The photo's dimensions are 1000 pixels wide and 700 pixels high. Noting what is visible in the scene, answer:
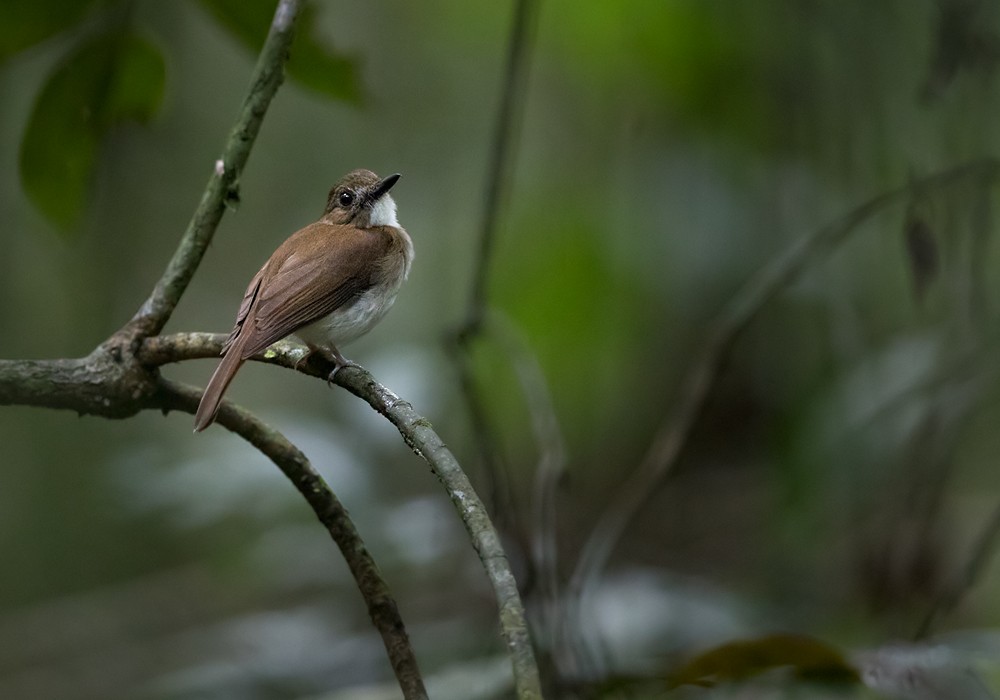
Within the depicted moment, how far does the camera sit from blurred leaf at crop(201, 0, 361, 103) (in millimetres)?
2312

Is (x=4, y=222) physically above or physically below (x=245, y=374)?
above

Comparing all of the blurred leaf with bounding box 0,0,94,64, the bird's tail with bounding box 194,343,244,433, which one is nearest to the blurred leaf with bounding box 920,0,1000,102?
the bird's tail with bounding box 194,343,244,433

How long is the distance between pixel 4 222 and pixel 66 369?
8.42ft

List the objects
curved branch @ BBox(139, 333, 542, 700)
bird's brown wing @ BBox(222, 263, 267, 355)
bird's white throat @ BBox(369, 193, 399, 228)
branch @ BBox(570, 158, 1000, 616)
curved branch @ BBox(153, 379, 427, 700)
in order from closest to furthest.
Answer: curved branch @ BBox(139, 333, 542, 700) < curved branch @ BBox(153, 379, 427, 700) < bird's brown wing @ BBox(222, 263, 267, 355) < branch @ BBox(570, 158, 1000, 616) < bird's white throat @ BBox(369, 193, 399, 228)

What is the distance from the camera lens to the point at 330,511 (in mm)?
1933

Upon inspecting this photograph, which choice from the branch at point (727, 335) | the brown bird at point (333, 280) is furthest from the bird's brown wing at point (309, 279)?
the branch at point (727, 335)

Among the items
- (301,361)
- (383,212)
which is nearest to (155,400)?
(301,361)

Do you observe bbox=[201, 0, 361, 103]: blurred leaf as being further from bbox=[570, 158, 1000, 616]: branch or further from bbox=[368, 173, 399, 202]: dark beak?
bbox=[570, 158, 1000, 616]: branch

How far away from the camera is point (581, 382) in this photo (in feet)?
16.7

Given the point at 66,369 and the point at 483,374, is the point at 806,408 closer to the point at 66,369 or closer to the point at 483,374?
the point at 483,374

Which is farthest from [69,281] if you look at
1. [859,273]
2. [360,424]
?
[859,273]

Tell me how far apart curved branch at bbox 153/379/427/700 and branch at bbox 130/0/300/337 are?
5.6 inches

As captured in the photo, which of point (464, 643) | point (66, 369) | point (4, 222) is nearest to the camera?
point (66, 369)

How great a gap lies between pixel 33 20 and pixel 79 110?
20 centimetres
